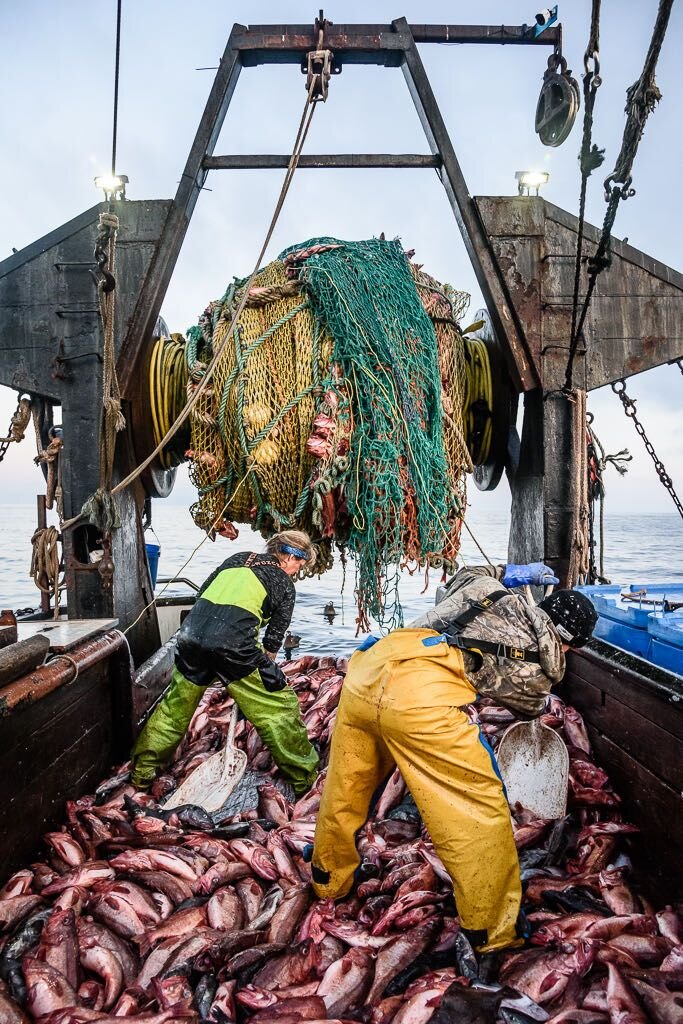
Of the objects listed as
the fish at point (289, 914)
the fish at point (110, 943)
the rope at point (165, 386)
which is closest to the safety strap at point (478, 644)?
the fish at point (289, 914)

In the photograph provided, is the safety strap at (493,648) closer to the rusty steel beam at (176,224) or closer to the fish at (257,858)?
the fish at (257,858)

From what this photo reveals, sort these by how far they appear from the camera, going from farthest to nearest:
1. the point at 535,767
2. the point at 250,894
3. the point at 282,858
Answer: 1. the point at 535,767
2. the point at 282,858
3. the point at 250,894

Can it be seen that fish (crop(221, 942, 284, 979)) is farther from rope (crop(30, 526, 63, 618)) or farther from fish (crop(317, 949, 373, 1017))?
rope (crop(30, 526, 63, 618))

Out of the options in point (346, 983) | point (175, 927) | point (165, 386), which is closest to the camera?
point (346, 983)

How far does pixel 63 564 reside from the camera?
531 cm

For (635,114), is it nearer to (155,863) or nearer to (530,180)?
(530,180)

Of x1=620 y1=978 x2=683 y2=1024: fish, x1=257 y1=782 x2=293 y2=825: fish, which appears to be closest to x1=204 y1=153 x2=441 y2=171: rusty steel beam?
x1=257 y1=782 x2=293 y2=825: fish

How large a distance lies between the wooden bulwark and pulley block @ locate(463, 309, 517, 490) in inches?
87.1

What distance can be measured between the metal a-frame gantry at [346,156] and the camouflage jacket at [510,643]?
8.86ft

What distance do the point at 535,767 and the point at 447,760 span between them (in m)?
1.39

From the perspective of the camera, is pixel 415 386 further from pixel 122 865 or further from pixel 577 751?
pixel 122 865

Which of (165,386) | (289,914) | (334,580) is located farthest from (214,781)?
(334,580)

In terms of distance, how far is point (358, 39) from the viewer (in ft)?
17.3

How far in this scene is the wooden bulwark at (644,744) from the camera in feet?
10.2
